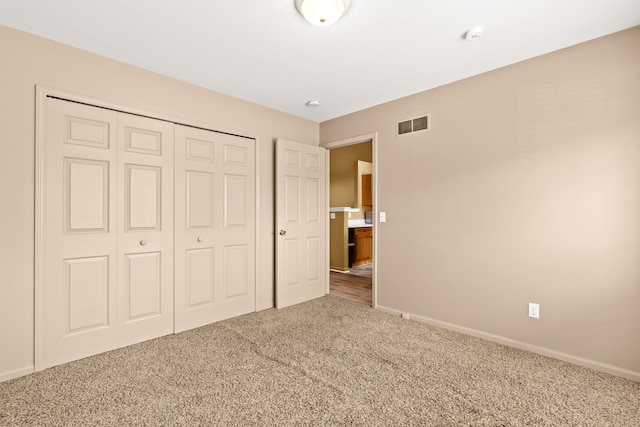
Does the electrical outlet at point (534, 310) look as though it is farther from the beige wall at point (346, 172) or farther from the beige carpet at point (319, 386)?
the beige wall at point (346, 172)

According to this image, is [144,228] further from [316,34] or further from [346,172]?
[346,172]

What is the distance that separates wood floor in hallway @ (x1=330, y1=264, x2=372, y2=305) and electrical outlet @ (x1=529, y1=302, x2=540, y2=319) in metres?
1.81

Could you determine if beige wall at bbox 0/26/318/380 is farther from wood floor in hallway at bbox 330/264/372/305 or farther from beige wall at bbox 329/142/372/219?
beige wall at bbox 329/142/372/219

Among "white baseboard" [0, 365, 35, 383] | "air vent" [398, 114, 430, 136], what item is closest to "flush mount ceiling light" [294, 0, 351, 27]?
"air vent" [398, 114, 430, 136]

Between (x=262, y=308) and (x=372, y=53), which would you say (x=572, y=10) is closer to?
(x=372, y=53)

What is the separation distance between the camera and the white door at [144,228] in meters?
2.69

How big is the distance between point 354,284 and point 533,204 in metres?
3.01

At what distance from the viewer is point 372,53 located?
2553 mm

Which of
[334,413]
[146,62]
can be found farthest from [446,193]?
[146,62]

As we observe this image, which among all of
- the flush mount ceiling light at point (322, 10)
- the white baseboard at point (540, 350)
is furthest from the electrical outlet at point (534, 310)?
the flush mount ceiling light at point (322, 10)

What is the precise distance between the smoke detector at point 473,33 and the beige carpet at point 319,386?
249cm

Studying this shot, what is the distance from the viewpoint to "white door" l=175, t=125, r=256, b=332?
307cm


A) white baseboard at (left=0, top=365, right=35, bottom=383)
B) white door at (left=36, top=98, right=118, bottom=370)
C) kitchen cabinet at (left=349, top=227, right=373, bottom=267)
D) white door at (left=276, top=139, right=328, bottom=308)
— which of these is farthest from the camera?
kitchen cabinet at (left=349, top=227, right=373, bottom=267)

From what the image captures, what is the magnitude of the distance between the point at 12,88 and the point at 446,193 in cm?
371
